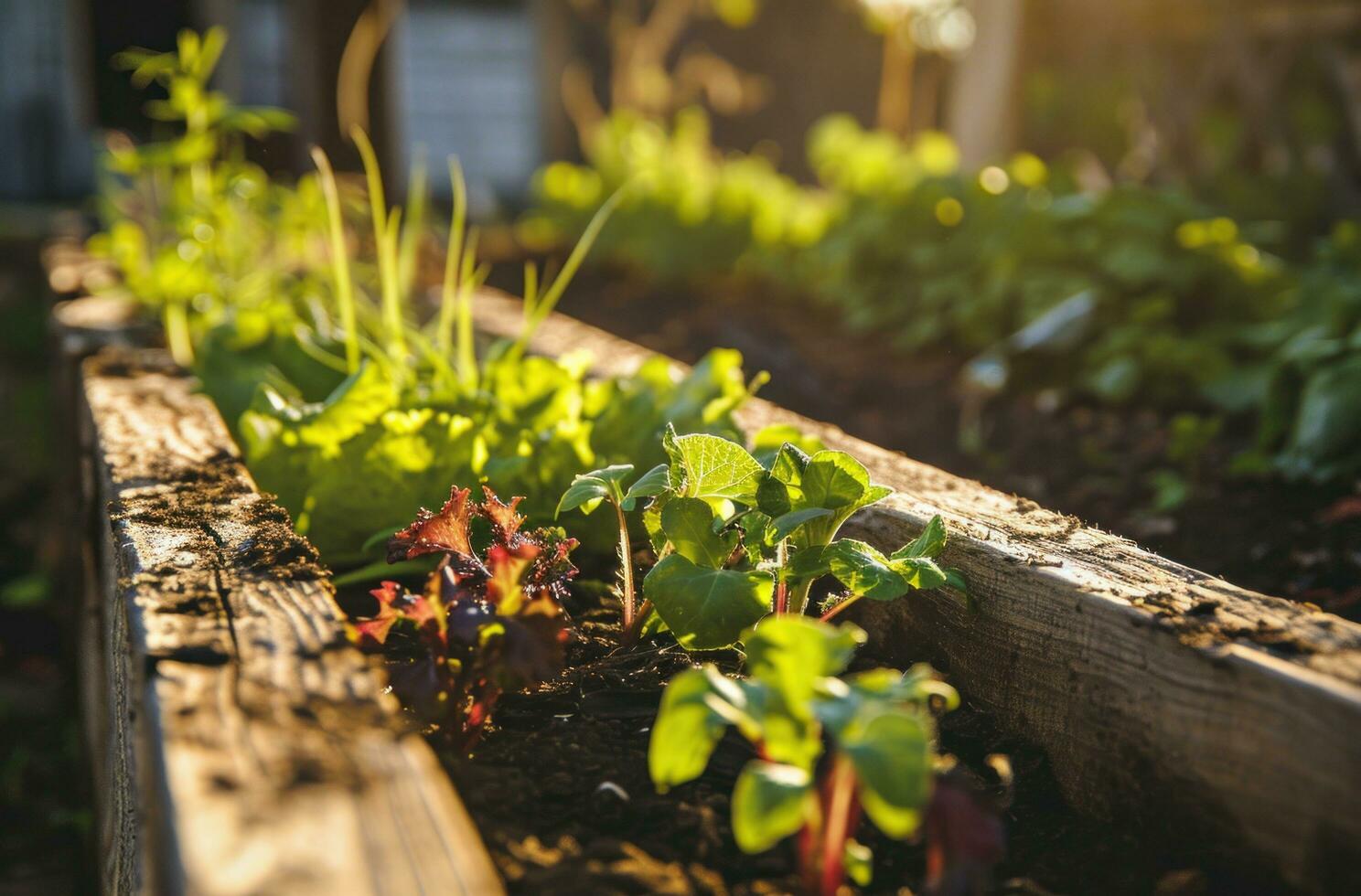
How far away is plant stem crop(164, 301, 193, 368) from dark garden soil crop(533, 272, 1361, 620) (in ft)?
5.76

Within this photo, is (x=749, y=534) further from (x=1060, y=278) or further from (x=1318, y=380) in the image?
(x=1060, y=278)

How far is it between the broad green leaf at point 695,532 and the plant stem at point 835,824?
0.34 m

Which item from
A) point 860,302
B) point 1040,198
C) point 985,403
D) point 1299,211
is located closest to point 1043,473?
point 985,403

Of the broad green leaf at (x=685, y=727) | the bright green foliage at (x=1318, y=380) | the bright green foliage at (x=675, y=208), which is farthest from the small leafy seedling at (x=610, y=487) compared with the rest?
the bright green foliage at (x=675, y=208)

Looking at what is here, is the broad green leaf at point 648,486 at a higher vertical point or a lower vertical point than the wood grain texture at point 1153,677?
higher

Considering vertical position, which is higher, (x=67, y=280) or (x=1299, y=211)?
(x=1299, y=211)

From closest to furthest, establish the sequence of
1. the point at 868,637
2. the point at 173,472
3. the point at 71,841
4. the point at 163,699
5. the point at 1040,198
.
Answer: the point at 163,699, the point at 868,637, the point at 173,472, the point at 71,841, the point at 1040,198

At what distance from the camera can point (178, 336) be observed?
2.28m

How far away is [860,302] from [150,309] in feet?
8.27

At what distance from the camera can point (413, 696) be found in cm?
97

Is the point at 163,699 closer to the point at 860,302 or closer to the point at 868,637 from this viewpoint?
the point at 868,637

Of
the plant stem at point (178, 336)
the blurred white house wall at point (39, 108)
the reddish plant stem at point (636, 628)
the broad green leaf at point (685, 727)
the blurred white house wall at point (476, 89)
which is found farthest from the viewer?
the blurred white house wall at point (476, 89)

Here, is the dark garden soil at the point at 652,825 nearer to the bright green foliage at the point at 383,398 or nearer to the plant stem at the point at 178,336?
the bright green foliage at the point at 383,398

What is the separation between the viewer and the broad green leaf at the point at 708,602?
1050mm
